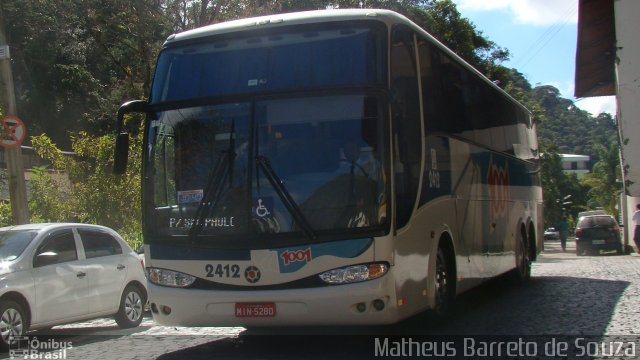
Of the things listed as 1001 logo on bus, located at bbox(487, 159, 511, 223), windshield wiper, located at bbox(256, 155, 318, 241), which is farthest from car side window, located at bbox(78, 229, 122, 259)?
1001 logo on bus, located at bbox(487, 159, 511, 223)

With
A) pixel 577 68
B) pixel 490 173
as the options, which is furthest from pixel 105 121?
pixel 490 173

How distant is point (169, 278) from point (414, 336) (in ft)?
9.48

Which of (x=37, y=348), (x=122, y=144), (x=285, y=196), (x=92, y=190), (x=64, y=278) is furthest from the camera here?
(x=92, y=190)

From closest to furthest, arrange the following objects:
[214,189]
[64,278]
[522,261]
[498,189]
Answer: [214,189] → [64,278] → [498,189] → [522,261]

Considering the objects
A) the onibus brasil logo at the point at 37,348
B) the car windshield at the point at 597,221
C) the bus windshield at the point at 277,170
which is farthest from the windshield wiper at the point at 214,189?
the car windshield at the point at 597,221

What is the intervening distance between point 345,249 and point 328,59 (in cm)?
194

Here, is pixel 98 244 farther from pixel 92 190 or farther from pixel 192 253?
pixel 92 190

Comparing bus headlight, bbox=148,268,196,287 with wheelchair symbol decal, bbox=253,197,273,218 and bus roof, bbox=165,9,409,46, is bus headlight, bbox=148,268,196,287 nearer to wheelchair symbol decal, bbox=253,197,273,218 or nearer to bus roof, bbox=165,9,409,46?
wheelchair symbol decal, bbox=253,197,273,218

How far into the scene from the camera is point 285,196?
6879 millimetres

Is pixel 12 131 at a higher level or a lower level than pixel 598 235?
higher

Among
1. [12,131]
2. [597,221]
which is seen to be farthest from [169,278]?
[597,221]

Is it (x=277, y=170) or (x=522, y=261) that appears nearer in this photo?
(x=277, y=170)

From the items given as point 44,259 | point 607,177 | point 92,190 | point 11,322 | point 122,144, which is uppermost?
point 607,177

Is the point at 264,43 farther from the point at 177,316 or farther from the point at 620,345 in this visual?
the point at 620,345
